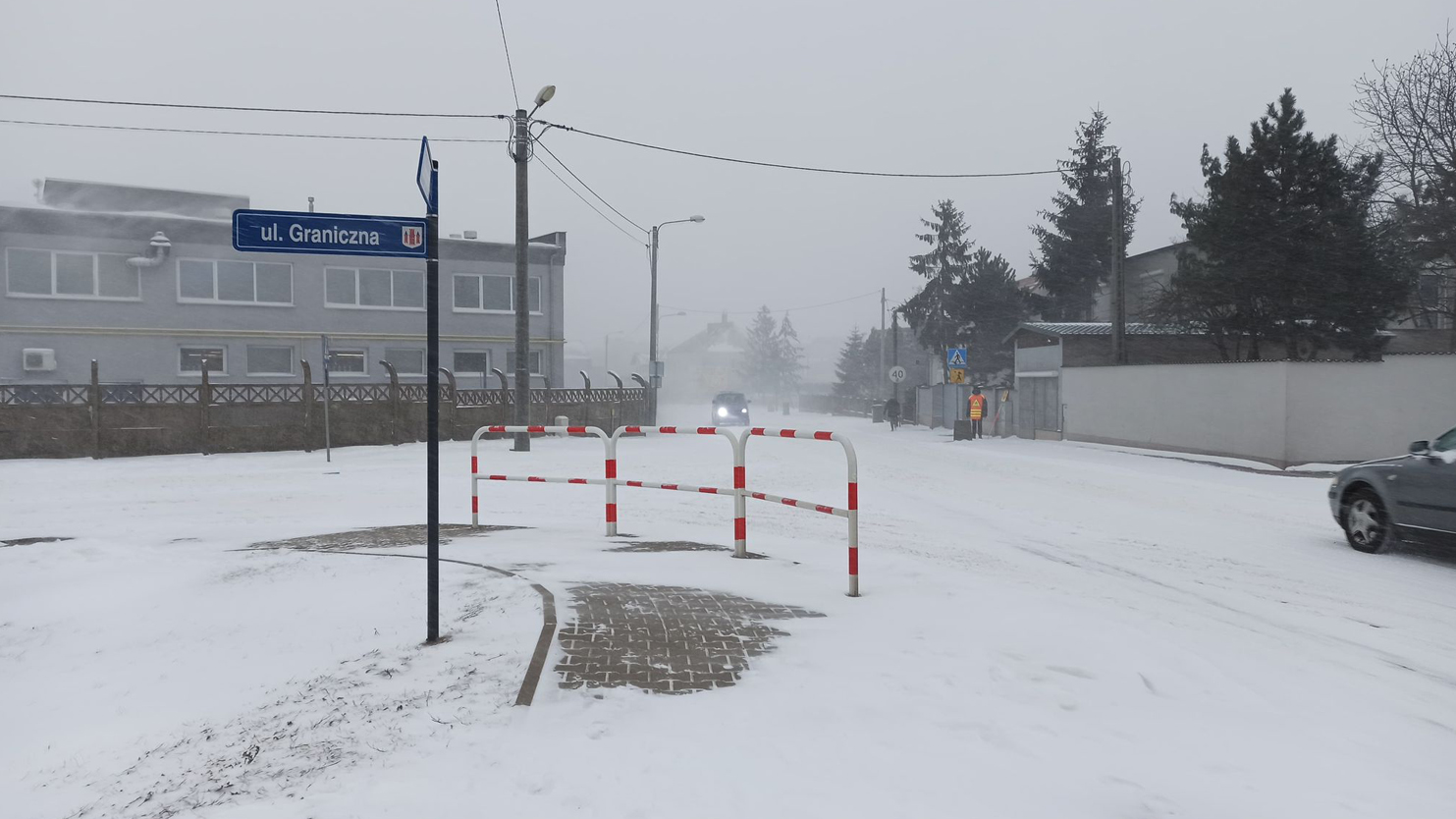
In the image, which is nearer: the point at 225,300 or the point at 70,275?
the point at 70,275

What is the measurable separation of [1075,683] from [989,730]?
94cm

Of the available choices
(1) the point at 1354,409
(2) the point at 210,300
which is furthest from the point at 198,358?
(1) the point at 1354,409

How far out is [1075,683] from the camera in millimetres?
4996

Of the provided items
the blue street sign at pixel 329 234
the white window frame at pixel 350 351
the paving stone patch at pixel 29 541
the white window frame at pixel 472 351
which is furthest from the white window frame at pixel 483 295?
the blue street sign at pixel 329 234

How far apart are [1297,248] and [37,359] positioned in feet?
133

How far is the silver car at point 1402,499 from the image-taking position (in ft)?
28.8

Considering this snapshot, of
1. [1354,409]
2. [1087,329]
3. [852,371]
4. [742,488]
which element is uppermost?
[852,371]

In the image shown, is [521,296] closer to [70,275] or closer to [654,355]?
[654,355]

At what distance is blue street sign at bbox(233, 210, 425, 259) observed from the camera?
17.3 feet

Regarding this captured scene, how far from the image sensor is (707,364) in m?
125

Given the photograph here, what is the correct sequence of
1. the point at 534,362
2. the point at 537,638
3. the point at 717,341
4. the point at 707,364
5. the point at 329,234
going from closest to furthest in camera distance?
the point at 329,234 → the point at 537,638 → the point at 534,362 → the point at 707,364 → the point at 717,341

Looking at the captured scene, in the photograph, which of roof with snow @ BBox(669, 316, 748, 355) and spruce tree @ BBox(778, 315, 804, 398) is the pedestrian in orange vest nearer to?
spruce tree @ BBox(778, 315, 804, 398)

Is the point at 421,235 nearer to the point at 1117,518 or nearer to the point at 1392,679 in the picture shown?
the point at 1392,679

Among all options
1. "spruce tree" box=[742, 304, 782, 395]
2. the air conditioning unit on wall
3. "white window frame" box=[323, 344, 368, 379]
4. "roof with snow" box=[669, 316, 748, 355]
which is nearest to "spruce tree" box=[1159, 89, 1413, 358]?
"white window frame" box=[323, 344, 368, 379]
